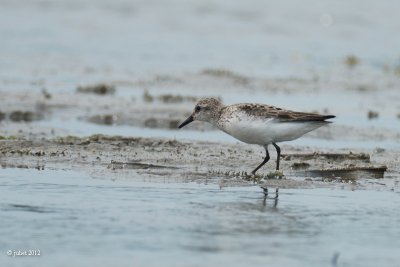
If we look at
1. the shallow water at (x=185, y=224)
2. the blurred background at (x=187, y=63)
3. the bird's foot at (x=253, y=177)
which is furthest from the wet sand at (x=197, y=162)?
the blurred background at (x=187, y=63)

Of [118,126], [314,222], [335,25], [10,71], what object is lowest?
[314,222]

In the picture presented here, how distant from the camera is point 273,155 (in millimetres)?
12148

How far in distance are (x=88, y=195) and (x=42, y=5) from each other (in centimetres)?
1641

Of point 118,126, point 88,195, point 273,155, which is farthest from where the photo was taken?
point 118,126

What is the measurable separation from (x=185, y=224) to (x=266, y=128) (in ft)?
9.25

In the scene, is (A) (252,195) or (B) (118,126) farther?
(B) (118,126)

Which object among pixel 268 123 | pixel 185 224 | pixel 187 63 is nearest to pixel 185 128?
pixel 268 123

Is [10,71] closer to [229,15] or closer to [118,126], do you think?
[118,126]

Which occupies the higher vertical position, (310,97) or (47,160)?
(310,97)

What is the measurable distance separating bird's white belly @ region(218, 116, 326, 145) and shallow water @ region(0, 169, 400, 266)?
1.12 meters

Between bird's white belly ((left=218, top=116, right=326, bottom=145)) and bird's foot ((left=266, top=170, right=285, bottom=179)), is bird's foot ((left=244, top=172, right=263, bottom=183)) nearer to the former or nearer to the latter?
bird's foot ((left=266, top=170, right=285, bottom=179))

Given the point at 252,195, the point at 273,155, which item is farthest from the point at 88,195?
the point at 273,155

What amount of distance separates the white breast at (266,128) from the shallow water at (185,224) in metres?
1.12

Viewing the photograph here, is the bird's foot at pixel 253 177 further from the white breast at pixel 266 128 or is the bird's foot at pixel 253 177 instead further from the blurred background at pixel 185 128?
the white breast at pixel 266 128
